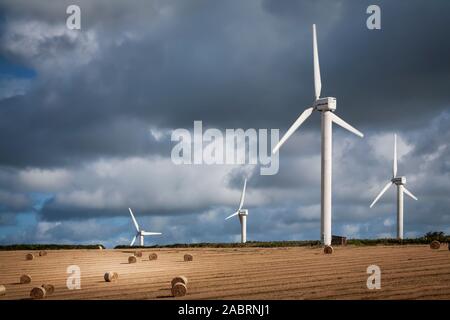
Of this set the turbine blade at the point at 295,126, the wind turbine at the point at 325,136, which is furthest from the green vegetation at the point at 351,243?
the turbine blade at the point at 295,126

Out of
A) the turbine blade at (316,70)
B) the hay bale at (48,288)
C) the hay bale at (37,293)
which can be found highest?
the turbine blade at (316,70)

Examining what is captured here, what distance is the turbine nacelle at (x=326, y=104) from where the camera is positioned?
2393 inches

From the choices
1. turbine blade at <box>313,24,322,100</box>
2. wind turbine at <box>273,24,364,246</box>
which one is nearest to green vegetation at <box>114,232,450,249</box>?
wind turbine at <box>273,24,364,246</box>

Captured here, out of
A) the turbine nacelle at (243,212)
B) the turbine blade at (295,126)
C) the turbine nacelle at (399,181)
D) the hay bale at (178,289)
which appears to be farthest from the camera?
the turbine nacelle at (243,212)

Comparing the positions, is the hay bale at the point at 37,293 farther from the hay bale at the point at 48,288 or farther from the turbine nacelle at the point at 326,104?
the turbine nacelle at the point at 326,104

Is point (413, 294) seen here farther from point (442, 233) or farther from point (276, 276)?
point (442, 233)

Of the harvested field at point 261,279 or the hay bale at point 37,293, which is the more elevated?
the harvested field at point 261,279

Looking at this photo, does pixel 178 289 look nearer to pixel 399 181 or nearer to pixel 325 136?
pixel 325 136

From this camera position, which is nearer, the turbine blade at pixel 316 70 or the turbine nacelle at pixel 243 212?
the turbine blade at pixel 316 70

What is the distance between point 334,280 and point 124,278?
10.0 meters

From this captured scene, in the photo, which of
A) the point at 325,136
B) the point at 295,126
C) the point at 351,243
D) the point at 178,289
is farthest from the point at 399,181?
the point at 178,289

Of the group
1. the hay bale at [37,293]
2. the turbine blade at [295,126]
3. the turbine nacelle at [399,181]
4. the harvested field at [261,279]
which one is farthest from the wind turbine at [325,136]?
the hay bale at [37,293]

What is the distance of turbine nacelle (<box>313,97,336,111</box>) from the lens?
60.8 meters

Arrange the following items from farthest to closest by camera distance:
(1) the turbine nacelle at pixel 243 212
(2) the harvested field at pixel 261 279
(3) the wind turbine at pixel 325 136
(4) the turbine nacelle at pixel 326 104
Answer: (1) the turbine nacelle at pixel 243 212
(4) the turbine nacelle at pixel 326 104
(3) the wind turbine at pixel 325 136
(2) the harvested field at pixel 261 279
